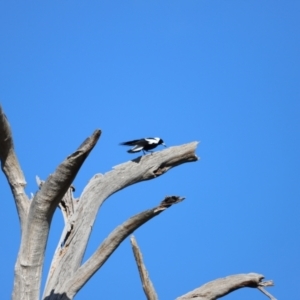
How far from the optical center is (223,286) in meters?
5.24

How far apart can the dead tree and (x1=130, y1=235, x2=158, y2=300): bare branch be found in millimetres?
19

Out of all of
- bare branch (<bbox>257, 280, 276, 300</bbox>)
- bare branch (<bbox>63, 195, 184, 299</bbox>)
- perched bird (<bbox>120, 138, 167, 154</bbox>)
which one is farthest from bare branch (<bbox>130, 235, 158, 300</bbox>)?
perched bird (<bbox>120, 138, 167, 154</bbox>)

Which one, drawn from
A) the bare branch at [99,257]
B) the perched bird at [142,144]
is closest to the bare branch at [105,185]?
the perched bird at [142,144]

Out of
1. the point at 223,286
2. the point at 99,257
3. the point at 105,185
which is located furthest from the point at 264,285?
the point at 105,185

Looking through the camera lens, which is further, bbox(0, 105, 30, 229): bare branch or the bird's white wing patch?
the bird's white wing patch

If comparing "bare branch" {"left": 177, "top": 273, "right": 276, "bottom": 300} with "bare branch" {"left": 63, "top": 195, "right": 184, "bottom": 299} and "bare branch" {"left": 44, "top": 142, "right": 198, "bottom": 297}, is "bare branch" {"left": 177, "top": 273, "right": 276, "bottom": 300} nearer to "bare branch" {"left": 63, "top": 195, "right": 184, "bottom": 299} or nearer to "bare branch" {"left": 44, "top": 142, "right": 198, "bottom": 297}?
"bare branch" {"left": 63, "top": 195, "right": 184, "bottom": 299}

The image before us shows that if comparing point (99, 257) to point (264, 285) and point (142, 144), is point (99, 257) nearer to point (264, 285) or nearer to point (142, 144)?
point (142, 144)

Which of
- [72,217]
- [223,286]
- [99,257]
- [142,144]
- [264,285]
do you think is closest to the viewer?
[99,257]

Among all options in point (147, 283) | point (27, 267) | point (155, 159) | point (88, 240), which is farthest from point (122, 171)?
point (27, 267)

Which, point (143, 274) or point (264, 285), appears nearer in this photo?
point (143, 274)

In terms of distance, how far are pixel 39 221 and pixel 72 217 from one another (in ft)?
4.48

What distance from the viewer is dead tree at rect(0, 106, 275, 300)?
13.3 feet

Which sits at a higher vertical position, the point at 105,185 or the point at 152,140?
the point at 152,140

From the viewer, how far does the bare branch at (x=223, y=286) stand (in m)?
5.20
